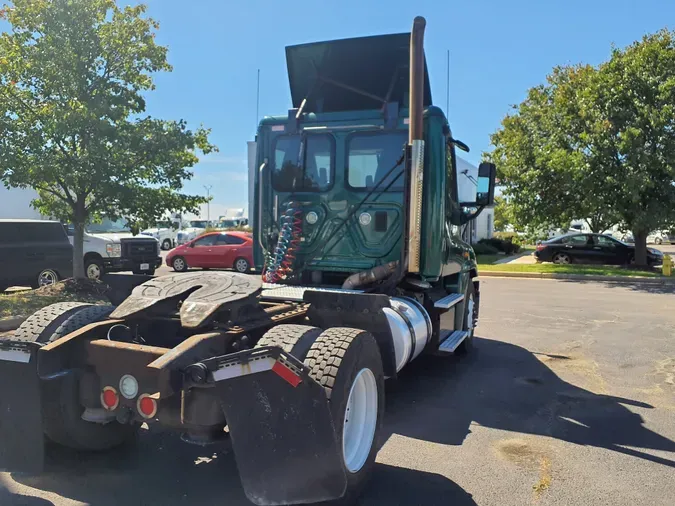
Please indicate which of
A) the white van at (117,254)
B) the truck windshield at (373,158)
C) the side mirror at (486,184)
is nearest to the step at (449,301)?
the side mirror at (486,184)

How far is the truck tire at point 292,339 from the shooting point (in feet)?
10.7

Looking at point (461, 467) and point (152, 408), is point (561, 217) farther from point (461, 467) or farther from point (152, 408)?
point (152, 408)

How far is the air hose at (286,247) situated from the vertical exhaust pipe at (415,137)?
1.32 m

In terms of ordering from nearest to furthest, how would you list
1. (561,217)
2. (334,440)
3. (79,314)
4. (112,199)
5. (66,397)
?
(334,440) < (66,397) < (79,314) < (112,199) < (561,217)

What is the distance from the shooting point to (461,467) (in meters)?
3.94

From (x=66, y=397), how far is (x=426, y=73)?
457 cm

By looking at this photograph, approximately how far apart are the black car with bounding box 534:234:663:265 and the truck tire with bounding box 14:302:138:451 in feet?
73.1

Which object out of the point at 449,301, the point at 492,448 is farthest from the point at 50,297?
the point at 492,448

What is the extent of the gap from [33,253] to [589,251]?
65.4 feet

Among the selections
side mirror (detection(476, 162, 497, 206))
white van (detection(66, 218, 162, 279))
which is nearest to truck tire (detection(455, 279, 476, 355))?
side mirror (detection(476, 162, 497, 206))

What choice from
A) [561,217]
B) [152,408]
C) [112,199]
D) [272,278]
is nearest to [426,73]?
[272,278]

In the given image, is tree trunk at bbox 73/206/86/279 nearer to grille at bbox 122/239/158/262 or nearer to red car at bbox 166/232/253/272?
grille at bbox 122/239/158/262

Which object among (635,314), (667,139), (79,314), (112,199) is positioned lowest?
(635,314)

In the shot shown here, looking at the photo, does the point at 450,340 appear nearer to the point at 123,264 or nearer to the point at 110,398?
the point at 110,398
